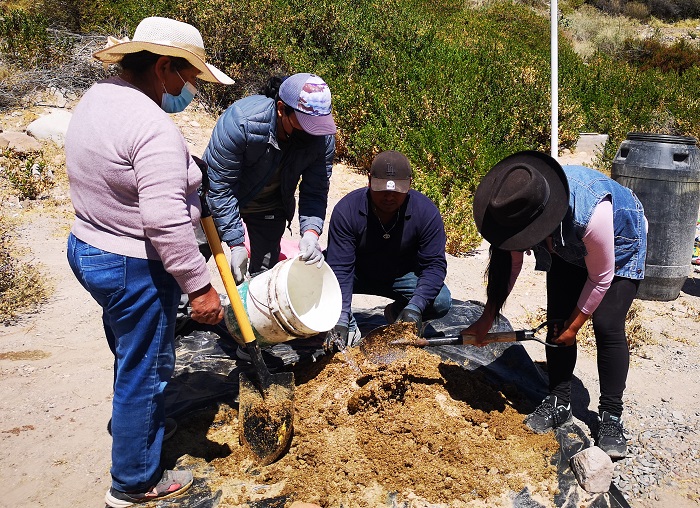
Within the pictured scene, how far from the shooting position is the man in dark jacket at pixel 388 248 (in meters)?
2.74

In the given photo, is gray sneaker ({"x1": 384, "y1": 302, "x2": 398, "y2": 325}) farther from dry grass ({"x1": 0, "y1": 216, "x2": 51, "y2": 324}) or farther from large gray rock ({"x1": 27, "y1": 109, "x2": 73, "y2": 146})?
large gray rock ({"x1": 27, "y1": 109, "x2": 73, "y2": 146})

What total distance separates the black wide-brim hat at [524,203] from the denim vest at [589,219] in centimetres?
10

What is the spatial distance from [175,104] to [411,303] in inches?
54.8

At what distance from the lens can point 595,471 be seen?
2.03 meters

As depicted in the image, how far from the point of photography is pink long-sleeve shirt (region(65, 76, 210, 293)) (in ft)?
5.39

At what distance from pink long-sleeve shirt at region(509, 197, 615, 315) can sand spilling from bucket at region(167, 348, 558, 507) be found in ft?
1.84

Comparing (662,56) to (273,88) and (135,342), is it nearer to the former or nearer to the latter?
(273,88)

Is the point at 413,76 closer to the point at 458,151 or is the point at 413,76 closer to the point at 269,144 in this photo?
the point at 458,151

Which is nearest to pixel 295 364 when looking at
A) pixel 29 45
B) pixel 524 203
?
pixel 524 203

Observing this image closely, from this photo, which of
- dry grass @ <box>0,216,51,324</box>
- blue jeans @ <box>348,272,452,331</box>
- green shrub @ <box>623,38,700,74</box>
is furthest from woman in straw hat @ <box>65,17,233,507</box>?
green shrub @ <box>623,38,700,74</box>

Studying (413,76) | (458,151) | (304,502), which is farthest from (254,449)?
(413,76)

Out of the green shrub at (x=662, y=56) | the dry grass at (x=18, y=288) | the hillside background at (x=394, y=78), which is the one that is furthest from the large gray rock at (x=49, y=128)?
the green shrub at (x=662, y=56)

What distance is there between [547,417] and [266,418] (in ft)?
3.61

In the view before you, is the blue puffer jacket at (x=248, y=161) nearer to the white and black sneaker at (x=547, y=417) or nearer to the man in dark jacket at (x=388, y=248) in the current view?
the man in dark jacket at (x=388, y=248)
